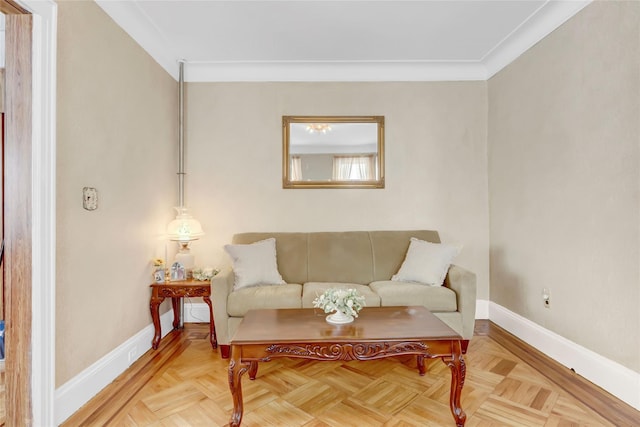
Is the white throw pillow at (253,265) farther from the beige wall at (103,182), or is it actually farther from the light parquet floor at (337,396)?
the beige wall at (103,182)

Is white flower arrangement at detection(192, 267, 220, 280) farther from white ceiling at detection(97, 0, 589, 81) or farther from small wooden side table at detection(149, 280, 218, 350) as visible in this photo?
white ceiling at detection(97, 0, 589, 81)

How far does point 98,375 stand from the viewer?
2279mm

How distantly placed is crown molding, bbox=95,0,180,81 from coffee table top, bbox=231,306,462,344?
7.86 ft

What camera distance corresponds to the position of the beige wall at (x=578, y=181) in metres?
2.16

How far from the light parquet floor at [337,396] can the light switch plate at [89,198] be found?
3.99 feet

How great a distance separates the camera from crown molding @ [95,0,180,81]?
8.36 ft

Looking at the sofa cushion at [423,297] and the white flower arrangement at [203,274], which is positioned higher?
the white flower arrangement at [203,274]

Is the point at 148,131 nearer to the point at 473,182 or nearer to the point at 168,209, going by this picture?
the point at 168,209

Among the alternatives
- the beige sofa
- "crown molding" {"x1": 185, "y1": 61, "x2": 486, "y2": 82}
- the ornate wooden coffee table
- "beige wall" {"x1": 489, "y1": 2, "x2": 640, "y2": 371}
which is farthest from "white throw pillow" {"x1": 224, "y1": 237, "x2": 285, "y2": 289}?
"beige wall" {"x1": 489, "y1": 2, "x2": 640, "y2": 371}

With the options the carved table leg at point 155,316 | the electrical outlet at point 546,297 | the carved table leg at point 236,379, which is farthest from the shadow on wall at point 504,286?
the carved table leg at point 155,316

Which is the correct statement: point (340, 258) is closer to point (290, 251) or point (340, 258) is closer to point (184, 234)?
point (290, 251)

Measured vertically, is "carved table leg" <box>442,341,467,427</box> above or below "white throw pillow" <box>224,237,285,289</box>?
below

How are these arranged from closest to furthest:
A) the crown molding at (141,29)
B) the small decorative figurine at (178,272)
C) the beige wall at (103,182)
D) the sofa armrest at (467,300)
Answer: the beige wall at (103,182) < the crown molding at (141,29) < the sofa armrest at (467,300) < the small decorative figurine at (178,272)

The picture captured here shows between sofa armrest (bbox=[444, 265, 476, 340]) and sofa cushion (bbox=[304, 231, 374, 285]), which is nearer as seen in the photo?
sofa armrest (bbox=[444, 265, 476, 340])
